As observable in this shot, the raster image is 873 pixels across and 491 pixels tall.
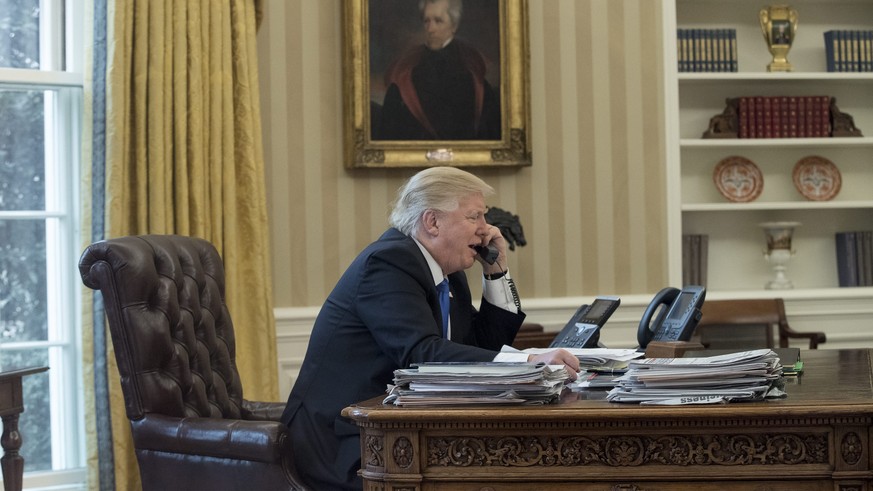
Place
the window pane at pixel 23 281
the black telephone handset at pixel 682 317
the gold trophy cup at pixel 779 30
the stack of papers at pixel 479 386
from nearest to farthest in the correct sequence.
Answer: the stack of papers at pixel 479 386
the black telephone handset at pixel 682 317
the window pane at pixel 23 281
the gold trophy cup at pixel 779 30

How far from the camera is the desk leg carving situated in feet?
10.2

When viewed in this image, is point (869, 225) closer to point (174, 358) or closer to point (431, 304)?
point (431, 304)

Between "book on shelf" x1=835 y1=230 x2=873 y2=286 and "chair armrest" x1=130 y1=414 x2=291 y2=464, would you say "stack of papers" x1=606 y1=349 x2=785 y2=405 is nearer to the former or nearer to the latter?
"chair armrest" x1=130 y1=414 x2=291 y2=464

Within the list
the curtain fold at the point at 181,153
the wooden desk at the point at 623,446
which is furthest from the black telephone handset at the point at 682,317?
the curtain fold at the point at 181,153

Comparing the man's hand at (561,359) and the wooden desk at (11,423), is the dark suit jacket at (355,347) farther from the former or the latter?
the wooden desk at (11,423)

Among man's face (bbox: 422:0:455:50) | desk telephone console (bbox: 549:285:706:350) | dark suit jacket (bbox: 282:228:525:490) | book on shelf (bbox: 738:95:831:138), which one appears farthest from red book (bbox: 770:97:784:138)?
dark suit jacket (bbox: 282:228:525:490)

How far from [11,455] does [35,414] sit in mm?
1068

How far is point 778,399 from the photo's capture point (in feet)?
6.51

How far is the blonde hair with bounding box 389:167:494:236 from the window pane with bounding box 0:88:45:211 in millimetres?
2039

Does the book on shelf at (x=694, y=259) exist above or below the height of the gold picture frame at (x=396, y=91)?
below

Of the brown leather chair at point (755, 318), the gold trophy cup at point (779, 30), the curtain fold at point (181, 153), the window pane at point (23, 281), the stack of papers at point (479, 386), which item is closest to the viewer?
the stack of papers at point (479, 386)

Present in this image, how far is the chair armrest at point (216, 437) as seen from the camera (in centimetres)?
251

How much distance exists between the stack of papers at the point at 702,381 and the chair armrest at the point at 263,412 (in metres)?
1.38

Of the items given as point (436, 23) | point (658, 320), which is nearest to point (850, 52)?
point (436, 23)
